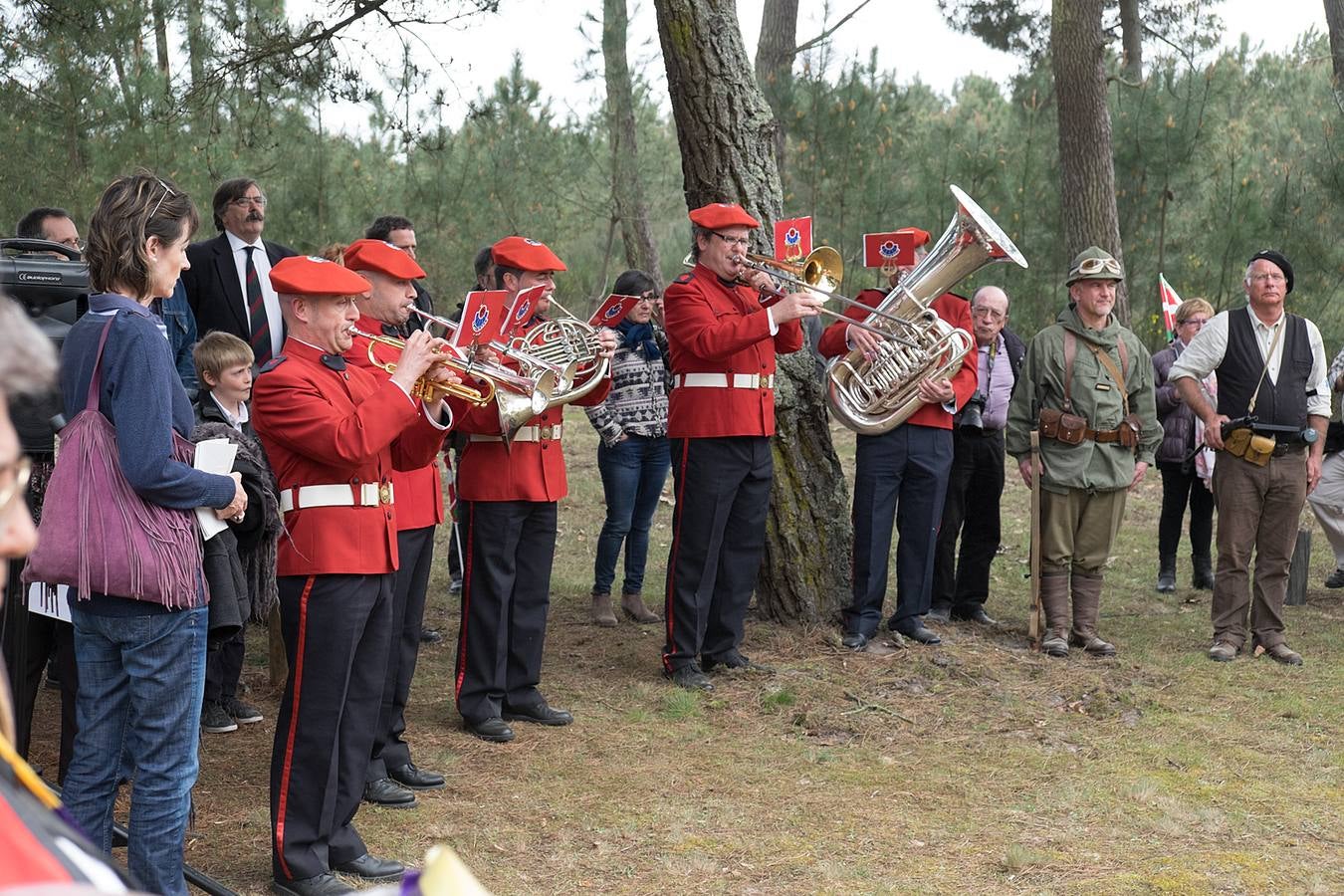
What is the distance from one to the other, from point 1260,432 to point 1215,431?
0.76 ft

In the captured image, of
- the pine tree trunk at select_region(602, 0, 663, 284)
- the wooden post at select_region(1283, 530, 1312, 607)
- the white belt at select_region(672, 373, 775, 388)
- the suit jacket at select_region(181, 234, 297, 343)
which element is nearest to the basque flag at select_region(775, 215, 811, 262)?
the white belt at select_region(672, 373, 775, 388)

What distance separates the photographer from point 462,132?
12688 millimetres

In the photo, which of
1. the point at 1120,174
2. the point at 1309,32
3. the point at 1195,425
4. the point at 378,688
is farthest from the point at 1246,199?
the point at 378,688

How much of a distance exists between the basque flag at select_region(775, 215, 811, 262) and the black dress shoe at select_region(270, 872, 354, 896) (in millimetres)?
3357

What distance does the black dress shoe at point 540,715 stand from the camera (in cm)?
562

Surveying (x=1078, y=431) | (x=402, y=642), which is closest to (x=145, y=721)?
(x=402, y=642)

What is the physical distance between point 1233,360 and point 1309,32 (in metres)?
14.8

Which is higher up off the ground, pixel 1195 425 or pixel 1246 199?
pixel 1246 199

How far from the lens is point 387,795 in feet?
15.3

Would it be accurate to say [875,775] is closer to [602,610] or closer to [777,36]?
[602,610]

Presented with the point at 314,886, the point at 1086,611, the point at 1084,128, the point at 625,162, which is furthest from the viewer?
the point at 625,162

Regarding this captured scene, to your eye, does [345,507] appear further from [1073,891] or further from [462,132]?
[462,132]

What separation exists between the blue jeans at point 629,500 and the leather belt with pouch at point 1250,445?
2.86m

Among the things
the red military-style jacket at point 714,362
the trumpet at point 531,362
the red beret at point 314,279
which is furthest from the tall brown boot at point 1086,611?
the red beret at point 314,279
